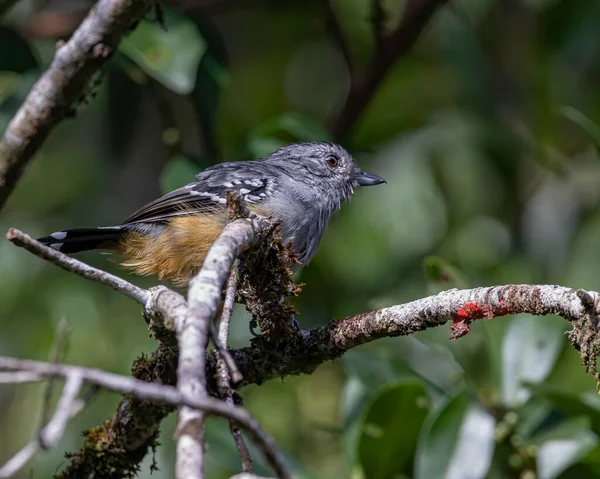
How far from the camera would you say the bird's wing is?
14.9 feet

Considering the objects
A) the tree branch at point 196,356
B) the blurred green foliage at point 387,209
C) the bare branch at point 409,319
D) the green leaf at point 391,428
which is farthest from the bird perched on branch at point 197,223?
the tree branch at point 196,356

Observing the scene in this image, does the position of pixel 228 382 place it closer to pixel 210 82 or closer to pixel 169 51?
pixel 169 51

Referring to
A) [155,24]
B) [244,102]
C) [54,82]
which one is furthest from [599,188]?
[54,82]

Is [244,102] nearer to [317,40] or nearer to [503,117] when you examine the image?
[317,40]

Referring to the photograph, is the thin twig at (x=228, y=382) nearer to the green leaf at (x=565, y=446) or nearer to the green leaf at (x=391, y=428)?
the green leaf at (x=391, y=428)

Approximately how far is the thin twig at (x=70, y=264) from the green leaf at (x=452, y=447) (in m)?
1.48

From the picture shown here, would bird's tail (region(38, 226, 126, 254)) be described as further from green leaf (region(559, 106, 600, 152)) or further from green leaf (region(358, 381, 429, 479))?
green leaf (region(559, 106, 600, 152))

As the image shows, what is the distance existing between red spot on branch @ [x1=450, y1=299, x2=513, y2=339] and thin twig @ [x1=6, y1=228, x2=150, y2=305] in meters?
0.98

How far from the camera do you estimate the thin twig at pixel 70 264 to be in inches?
87.7

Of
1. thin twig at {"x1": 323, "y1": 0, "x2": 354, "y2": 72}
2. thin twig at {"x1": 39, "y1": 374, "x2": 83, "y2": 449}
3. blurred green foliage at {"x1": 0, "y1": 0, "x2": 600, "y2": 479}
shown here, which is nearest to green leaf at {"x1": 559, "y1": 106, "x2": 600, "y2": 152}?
blurred green foliage at {"x1": 0, "y1": 0, "x2": 600, "y2": 479}

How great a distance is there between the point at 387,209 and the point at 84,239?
2.15 metres

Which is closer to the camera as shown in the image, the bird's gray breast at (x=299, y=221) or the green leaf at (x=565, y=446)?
the green leaf at (x=565, y=446)

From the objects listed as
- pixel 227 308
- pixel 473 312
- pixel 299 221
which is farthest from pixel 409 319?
pixel 299 221

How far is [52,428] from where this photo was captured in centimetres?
137
